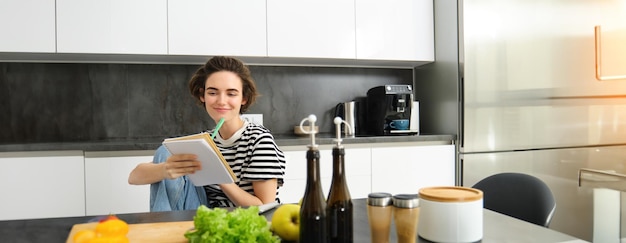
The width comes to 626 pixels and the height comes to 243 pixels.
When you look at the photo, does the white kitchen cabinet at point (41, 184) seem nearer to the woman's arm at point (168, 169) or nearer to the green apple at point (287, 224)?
the woman's arm at point (168, 169)

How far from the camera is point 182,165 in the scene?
124 centimetres

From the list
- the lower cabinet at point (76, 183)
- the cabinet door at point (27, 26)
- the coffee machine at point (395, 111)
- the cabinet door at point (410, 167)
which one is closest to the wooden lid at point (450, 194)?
the lower cabinet at point (76, 183)

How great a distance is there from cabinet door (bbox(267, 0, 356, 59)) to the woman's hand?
61.6 inches

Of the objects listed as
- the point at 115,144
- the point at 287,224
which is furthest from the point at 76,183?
the point at 287,224

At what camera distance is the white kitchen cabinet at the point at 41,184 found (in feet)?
7.20

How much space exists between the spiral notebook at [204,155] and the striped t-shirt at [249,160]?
211mm

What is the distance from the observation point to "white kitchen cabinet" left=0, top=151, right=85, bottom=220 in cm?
219

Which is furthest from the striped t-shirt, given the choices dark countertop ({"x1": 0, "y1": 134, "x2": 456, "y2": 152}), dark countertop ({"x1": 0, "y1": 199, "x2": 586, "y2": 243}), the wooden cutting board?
dark countertop ({"x1": 0, "y1": 134, "x2": 456, "y2": 152})

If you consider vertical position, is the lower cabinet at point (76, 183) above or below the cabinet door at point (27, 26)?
below

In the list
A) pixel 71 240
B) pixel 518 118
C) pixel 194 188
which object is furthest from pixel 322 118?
pixel 71 240

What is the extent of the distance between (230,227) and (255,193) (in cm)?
70

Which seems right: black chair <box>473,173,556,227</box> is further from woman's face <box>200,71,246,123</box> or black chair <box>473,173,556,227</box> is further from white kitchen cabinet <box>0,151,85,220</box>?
white kitchen cabinet <box>0,151,85,220</box>

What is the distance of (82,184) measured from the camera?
2.25m

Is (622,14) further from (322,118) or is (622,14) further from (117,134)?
(117,134)
